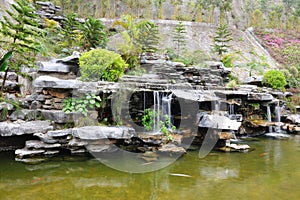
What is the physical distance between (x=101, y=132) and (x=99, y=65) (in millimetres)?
2136

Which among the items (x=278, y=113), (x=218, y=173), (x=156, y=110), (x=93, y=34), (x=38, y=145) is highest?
→ (x=93, y=34)

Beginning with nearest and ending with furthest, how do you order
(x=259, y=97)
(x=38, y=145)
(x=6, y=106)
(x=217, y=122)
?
(x=38, y=145) → (x=6, y=106) → (x=217, y=122) → (x=259, y=97)

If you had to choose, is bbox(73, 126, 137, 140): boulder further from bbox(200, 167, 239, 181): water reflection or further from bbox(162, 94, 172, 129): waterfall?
bbox(200, 167, 239, 181): water reflection

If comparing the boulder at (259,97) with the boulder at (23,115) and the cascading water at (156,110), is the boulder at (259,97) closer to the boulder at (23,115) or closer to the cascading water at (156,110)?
the cascading water at (156,110)

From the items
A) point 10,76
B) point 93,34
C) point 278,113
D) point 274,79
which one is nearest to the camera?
point 10,76

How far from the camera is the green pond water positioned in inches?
153

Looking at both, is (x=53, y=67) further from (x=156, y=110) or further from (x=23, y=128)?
(x=156, y=110)

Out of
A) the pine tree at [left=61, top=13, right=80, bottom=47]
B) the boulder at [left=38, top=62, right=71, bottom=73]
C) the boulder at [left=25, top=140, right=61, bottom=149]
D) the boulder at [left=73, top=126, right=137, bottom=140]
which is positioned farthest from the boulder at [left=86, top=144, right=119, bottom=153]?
the pine tree at [left=61, top=13, right=80, bottom=47]

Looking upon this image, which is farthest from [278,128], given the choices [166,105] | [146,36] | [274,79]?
[146,36]

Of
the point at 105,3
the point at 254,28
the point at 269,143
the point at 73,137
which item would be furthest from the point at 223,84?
the point at 254,28

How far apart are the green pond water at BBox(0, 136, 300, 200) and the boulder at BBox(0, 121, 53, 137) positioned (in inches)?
24.4

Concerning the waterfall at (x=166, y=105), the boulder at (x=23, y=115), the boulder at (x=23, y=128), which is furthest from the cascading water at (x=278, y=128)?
the boulder at (x=23, y=115)

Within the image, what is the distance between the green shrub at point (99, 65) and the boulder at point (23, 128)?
173 cm

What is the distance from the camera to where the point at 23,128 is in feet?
18.7
